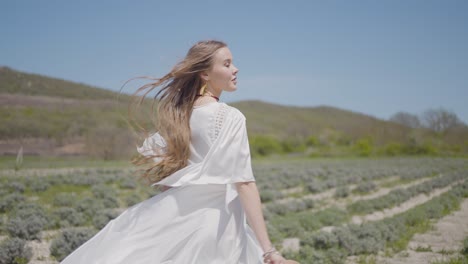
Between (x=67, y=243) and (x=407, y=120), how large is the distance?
65801 millimetres

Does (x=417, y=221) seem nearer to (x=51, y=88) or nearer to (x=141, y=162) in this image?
(x=141, y=162)

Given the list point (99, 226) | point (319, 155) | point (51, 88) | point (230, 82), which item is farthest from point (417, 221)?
point (319, 155)

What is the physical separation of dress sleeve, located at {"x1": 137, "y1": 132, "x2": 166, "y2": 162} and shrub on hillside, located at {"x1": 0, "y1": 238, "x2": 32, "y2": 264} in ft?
14.7

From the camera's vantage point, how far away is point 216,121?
2.30 m

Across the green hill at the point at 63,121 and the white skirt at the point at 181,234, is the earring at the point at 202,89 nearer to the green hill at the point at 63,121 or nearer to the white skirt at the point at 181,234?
the white skirt at the point at 181,234

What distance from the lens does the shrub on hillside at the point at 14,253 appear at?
231 inches

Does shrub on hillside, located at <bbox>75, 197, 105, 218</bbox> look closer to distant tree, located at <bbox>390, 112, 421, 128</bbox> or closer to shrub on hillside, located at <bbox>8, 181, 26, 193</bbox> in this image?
shrub on hillside, located at <bbox>8, 181, 26, 193</bbox>

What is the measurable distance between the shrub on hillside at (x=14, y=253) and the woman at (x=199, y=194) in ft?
14.1

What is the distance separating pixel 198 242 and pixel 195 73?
102 centimetres

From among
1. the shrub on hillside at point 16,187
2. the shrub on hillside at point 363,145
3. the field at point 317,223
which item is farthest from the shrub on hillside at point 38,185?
the shrub on hillside at point 363,145

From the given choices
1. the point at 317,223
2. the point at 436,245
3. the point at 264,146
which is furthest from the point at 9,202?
the point at 264,146

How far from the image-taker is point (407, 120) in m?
64.8

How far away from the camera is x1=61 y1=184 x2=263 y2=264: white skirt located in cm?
223

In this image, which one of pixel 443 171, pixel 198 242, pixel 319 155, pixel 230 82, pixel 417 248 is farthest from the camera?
pixel 319 155
